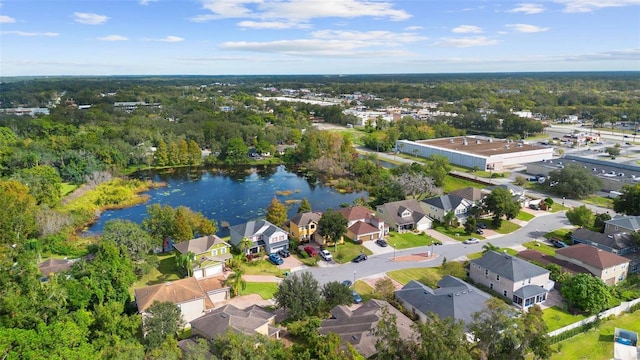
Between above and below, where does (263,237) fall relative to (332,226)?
below

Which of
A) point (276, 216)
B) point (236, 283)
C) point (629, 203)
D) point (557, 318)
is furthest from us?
point (629, 203)

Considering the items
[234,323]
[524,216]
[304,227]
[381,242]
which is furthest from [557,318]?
[524,216]

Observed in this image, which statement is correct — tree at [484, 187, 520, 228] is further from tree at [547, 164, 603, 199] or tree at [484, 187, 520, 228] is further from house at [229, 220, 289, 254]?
house at [229, 220, 289, 254]

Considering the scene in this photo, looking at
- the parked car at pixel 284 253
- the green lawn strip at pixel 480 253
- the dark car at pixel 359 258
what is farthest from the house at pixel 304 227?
the green lawn strip at pixel 480 253

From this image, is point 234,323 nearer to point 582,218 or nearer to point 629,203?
point 582,218

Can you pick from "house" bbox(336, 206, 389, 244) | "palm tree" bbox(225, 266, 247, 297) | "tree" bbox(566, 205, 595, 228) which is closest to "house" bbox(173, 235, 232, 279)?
"palm tree" bbox(225, 266, 247, 297)

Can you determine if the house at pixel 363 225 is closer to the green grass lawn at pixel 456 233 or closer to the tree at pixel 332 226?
the tree at pixel 332 226
